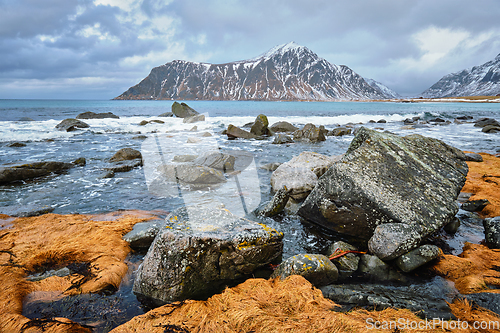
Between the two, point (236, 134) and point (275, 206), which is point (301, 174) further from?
point (236, 134)

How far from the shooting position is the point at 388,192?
5.03 metres

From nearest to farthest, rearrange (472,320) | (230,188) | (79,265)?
(472,320), (79,265), (230,188)

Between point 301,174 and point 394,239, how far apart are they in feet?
12.1

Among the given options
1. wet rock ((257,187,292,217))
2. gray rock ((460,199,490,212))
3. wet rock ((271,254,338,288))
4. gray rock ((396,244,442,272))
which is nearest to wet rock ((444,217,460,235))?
gray rock ((460,199,490,212))

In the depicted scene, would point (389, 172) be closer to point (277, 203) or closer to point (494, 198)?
point (277, 203)


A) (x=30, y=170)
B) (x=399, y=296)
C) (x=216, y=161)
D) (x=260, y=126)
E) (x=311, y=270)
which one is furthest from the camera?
(x=260, y=126)

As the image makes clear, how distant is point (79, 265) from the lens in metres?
4.19

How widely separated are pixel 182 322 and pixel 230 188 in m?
5.83

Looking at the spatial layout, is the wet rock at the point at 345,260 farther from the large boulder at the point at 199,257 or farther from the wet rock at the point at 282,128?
the wet rock at the point at 282,128

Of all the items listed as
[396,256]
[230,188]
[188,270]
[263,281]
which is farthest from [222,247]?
[230,188]

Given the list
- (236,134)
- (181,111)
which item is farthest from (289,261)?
(181,111)

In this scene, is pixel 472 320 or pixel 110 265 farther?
pixel 110 265

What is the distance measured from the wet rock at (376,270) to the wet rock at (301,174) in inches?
117

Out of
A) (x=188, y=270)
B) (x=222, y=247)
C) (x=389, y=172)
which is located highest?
(x=389, y=172)
